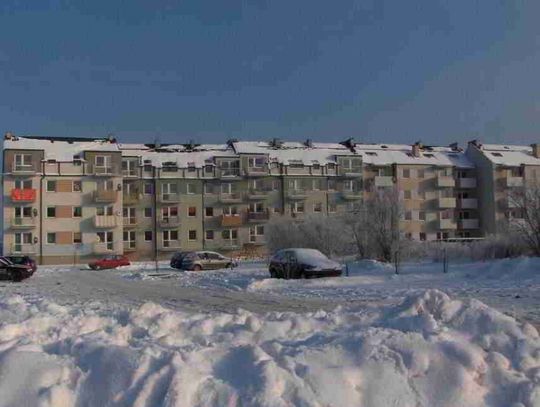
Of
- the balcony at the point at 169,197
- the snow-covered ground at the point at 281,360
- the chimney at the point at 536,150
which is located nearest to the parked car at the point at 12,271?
the snow-covered ground at the point at 281,360

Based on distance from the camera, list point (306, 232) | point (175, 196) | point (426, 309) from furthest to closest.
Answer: point (175, 196)
point (306, 232)
point (426, 309)

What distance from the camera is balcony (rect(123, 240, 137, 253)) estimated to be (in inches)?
2842

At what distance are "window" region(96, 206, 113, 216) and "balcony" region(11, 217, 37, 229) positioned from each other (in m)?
6.40

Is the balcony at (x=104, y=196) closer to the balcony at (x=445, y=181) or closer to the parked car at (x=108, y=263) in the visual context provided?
the parked car at (x=108, y=263)

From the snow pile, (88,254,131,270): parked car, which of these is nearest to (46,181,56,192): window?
(88,254,131,270): parked car

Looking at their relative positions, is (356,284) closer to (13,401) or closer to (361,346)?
(361,346)

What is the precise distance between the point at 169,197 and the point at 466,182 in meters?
38.3

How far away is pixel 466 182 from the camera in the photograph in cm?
8444

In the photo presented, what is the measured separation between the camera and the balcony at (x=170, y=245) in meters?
73.2

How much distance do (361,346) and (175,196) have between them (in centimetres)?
6775

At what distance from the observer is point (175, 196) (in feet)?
243

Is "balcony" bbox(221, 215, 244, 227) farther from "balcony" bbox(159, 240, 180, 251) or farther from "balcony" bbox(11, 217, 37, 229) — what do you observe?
"balcony" bbox(11, 217, 37, 229)

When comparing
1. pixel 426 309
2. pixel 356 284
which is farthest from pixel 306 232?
pixel 426 309

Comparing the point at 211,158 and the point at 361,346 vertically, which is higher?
the point at 211,158
